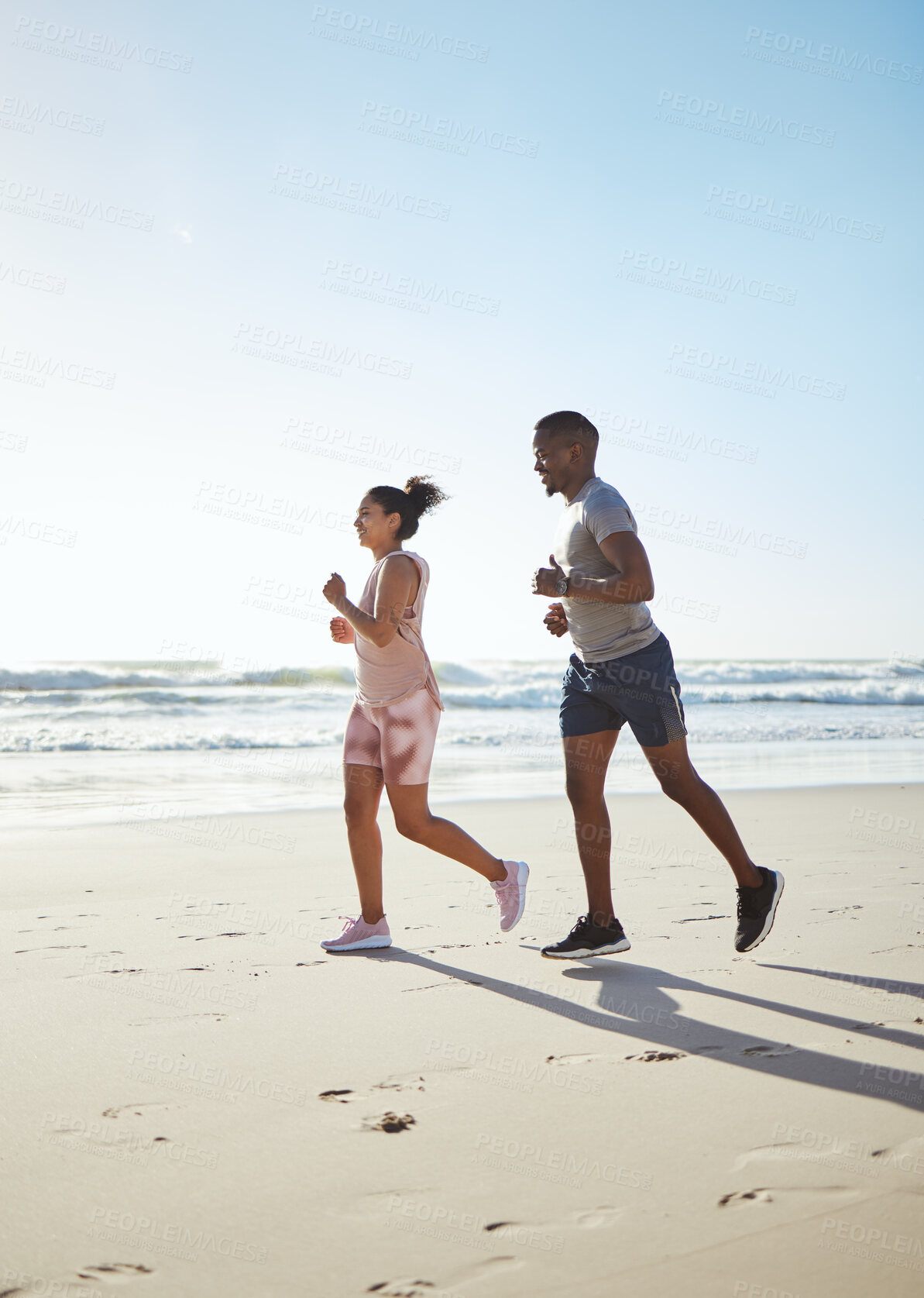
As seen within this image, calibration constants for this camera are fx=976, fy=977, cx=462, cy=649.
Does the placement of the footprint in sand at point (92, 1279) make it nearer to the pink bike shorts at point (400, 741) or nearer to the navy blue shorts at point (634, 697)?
the pink bike shorts at point (400, 741)

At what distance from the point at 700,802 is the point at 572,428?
1462 millimetres

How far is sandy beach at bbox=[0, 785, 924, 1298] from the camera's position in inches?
63.3

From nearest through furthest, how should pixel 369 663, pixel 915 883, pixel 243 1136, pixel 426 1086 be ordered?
pixel 243 1136 → pixel 426 1086 → pixel 369 663 → pixel 915 883

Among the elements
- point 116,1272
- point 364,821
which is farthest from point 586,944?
point 116,1272

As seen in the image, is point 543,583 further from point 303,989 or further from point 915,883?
point 915,883

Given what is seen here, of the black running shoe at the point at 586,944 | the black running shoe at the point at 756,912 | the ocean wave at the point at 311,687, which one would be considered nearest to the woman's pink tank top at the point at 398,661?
the black running shoe at the point at 586,944

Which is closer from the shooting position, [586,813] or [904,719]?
[586,813]

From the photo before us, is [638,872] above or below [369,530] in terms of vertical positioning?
below

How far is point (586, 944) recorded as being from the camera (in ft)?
11.5

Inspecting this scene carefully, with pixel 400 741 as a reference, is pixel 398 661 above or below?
above

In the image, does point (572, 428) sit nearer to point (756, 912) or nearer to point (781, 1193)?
point (756, 912)

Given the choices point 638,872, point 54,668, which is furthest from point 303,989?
point 54,668

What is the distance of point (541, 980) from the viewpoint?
3.27 metres

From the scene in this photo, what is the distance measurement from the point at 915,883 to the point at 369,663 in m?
3.03
